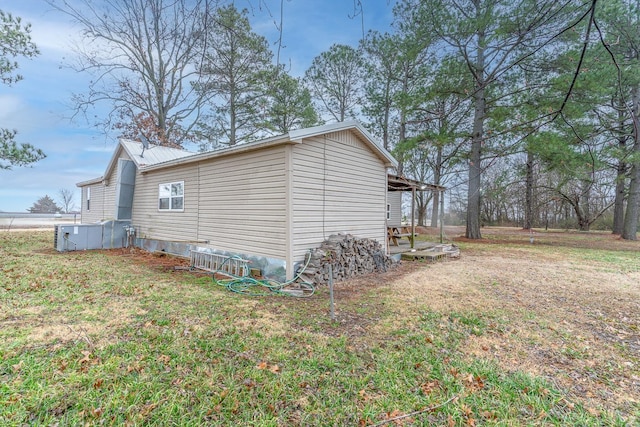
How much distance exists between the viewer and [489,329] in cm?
405

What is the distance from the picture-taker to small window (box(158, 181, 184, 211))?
9.17 meters

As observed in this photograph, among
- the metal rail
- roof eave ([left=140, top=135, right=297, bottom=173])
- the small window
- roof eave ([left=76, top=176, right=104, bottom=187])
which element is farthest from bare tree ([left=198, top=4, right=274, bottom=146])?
the metal rail

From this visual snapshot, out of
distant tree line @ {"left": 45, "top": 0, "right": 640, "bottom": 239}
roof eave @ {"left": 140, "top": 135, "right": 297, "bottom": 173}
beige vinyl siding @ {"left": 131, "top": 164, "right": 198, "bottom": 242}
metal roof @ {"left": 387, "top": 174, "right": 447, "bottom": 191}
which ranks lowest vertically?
beige vinyl siding @ {"left": 131, "top": 164, "right": 198, "bottom": 242}

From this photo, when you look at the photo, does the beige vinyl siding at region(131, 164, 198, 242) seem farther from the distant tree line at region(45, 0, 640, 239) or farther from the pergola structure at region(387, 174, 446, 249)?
the pergola structure at region(387, 174, 446, 249)

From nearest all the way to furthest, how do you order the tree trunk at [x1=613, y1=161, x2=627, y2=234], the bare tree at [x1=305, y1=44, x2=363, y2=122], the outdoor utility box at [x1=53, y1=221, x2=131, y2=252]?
Result: the outdoor utility box at [x1=53, y1=221, x2=131, y2=252] < the tree trunk at [x1=613, y1=161, x2=627, y2=234] < the bare tree at [x1=305, y1=44, x2=363, y2=122]

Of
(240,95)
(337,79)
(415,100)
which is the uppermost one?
(337,79)

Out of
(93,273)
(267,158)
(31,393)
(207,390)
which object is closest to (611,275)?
(267,158)

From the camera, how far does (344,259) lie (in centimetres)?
689

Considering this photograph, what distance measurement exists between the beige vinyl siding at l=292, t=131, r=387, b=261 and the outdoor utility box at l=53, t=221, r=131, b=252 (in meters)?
8.70

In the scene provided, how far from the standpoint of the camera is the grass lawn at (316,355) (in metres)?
2.39

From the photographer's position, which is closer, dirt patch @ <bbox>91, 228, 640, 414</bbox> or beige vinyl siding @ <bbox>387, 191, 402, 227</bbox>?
dirt patch @ <bbox>91, 228, 640, 414</bbox>

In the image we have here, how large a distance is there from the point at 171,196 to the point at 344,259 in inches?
245

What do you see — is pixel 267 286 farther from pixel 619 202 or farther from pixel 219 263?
Answer: pixel 619 202

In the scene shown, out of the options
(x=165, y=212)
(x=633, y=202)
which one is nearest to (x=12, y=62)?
(x=165, y=212)
